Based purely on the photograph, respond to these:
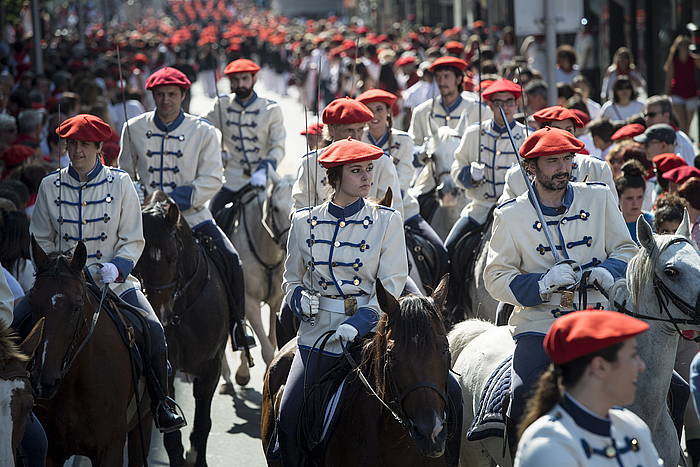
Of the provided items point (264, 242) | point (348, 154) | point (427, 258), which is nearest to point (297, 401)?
point (348, 154)

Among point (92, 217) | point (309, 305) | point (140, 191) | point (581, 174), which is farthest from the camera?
point (140, 191)

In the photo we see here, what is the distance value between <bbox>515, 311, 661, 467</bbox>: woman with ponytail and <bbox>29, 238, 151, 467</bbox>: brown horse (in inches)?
144

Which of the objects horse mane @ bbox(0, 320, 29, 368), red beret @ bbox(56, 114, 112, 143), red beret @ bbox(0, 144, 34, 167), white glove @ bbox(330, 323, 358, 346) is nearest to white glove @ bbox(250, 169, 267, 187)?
red beret @ bbox(0, 144, 34, 167)

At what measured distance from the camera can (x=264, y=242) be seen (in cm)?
1284

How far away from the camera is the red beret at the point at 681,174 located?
10109 mm

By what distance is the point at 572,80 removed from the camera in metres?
20.2

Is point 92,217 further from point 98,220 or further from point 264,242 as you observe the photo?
point 264,242

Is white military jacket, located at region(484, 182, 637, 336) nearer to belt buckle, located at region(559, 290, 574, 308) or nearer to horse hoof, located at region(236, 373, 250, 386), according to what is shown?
belt buckle, located at region(559, 290, 574, 308)

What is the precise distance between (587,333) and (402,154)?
7.64 metres

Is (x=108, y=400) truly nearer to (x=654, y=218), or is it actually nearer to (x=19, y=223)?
(x=19, y=223)

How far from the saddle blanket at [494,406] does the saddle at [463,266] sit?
4092mm

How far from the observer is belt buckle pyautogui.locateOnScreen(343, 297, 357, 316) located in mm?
7145

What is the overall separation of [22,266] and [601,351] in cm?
637

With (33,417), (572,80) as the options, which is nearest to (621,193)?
(33,417)
